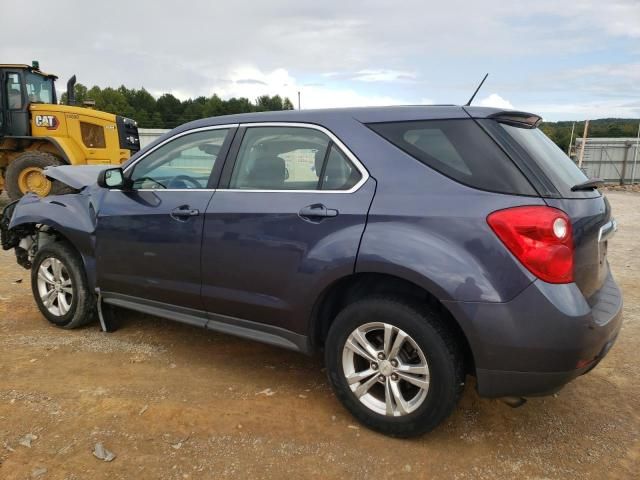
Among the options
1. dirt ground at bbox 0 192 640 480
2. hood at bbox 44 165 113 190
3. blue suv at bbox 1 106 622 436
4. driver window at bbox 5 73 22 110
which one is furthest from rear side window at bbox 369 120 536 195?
driver window at bbox 5 73 22 110

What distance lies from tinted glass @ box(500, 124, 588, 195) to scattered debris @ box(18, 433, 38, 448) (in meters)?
2.96

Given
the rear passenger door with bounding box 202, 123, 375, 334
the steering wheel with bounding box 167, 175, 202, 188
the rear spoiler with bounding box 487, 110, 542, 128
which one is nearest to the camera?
the rear spoiler with bounding box 487, 110, 542, 128

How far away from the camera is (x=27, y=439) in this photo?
2.74 meters

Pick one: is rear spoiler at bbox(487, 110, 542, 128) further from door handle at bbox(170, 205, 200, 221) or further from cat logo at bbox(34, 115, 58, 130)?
cat logo at bbox(34, 115, 58, 130)

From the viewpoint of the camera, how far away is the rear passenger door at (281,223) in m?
2.82

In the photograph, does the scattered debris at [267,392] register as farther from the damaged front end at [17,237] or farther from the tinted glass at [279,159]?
the damaged front end at [17,237]

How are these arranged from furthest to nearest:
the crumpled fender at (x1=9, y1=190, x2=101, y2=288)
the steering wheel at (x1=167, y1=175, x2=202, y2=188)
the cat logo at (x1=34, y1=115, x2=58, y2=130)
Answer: the cat logo at (x1=34, y1=115, x2=58, y2=130), the crumpled fender at (x1=9, y1=190, x2=101, y2=288), the steering wheel at (x1=167, y1=175, x2=202, y2=188)

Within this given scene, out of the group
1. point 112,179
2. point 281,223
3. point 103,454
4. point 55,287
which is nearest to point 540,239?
point 281,223

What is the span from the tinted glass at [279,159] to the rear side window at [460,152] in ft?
1.44

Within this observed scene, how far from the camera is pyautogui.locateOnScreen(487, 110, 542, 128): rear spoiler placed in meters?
2.68

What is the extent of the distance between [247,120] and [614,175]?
2624cm

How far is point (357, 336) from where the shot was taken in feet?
9.20

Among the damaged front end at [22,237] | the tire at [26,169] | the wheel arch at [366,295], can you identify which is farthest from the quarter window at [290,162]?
the tire at [26,169]

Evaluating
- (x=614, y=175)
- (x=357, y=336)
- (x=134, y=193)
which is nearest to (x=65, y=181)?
(x=134, y=193)
